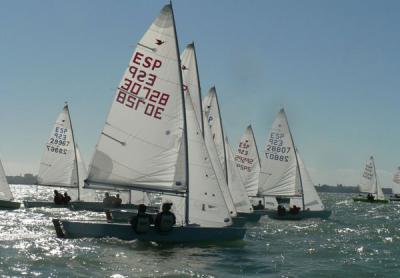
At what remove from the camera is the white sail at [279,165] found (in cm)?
3966

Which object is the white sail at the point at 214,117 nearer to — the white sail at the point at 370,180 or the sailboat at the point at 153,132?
the sailboat at the point at 153,132

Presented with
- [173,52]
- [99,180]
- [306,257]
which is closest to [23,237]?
[99,180]

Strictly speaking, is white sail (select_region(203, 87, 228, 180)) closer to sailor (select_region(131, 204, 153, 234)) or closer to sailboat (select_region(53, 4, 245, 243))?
sailboat (select_region(53, 4, 245, 243))

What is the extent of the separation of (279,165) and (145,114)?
2032cm

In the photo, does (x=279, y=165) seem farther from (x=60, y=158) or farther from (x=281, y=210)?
(x=60, y=158)

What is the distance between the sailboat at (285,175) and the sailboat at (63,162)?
12.1m

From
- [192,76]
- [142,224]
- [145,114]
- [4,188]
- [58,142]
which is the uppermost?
[192,76]

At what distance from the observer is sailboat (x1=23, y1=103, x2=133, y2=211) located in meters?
41.9

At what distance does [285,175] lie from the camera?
131 feet

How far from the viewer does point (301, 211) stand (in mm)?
38062

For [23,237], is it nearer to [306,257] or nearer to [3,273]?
[3,273]

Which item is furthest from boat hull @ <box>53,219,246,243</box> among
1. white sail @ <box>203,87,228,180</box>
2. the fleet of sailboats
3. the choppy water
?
white sail @ <box>203,87,228,180</box>

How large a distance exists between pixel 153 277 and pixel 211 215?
7.02 m

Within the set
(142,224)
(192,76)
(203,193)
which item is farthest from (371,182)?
(142,224)
